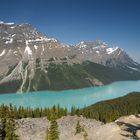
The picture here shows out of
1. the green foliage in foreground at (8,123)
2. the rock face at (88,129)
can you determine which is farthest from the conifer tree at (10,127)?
the rock face at (88,129)

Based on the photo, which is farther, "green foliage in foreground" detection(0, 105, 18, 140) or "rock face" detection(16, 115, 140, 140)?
"rock face" detection(16, 115, 140, 140)

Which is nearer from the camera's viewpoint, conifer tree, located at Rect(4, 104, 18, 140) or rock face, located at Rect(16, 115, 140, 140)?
conifer tree, located at Rect(4, 104, 18, 140)

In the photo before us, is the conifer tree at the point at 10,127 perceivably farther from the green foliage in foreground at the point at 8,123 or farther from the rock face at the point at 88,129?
the rock face at the point at 88,129

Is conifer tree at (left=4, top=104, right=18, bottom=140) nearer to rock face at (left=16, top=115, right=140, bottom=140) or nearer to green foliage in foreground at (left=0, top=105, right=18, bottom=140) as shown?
green foliage in foreground at (left=0, top=105, right=18, bottom=140)

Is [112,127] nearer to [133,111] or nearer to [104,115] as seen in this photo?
[104,115]

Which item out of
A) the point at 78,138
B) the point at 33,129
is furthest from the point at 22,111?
the point at 78,138

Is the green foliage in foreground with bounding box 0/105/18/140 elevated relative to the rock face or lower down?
elevated

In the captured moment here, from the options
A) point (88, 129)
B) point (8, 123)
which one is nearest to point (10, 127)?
point (8, 123)

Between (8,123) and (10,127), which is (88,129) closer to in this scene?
(10,127)

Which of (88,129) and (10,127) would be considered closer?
(10,127)

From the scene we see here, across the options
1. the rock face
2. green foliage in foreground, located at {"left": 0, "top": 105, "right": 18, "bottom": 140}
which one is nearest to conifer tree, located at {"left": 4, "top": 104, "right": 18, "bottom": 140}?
green foliage in foreground, located at {"left": 0, "top": 105, "right": 18, "bottom": 140}
